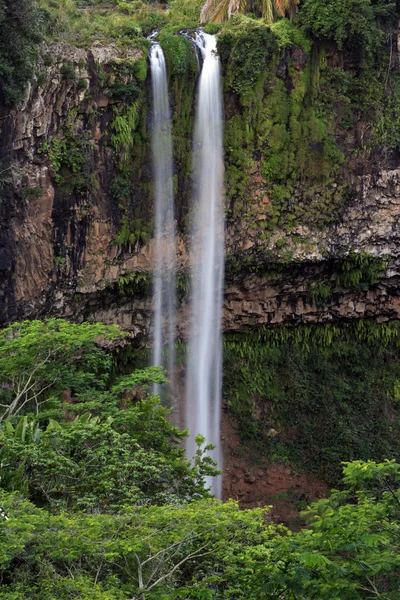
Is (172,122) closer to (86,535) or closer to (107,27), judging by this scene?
(107,27)

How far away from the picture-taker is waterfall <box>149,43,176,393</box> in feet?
60.8

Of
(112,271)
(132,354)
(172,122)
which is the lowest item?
(132,354)

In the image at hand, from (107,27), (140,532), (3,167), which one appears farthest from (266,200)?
(140,532)

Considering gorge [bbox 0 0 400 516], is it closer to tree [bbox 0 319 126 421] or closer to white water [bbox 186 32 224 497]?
white water [bbox 186 32 224 497]

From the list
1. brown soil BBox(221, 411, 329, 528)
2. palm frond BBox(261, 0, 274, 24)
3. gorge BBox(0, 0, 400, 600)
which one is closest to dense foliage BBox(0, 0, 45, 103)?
gorge BBox(0, 0, 400, 600)

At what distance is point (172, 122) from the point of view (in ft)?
62.3

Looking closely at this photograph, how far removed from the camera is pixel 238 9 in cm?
2050

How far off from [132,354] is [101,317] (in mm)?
1581

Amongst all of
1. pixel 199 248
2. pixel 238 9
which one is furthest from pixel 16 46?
pixel 238 9

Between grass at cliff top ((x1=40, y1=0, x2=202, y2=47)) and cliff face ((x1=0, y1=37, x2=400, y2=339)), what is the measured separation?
0.78m

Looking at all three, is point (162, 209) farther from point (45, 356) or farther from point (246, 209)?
point (45, 356)

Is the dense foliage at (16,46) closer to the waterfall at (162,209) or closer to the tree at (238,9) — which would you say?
the waterfall at (162,209)

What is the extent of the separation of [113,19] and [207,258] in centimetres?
661

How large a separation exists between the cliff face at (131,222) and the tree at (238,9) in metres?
1.20
